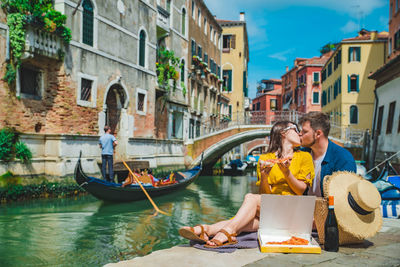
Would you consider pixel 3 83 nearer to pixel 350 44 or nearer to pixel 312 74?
pixel 350 44

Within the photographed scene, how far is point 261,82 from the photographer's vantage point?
4353 cm

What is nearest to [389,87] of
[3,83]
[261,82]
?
[3,83]

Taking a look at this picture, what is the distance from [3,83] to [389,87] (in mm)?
10457

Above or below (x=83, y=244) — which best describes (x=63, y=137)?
above

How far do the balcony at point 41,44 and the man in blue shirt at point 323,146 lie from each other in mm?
6398

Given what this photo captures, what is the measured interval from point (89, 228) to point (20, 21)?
422cm

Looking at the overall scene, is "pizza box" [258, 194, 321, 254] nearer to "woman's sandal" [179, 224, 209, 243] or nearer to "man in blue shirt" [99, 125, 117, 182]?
"woman's sandal" [179, 224, 209, 243]

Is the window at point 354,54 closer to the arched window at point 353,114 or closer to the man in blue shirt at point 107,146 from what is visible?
the arched window at point 353,114

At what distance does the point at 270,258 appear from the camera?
2.17 m

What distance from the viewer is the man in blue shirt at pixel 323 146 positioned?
2.73 metres

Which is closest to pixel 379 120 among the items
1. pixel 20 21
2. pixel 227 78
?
pixel 20 21

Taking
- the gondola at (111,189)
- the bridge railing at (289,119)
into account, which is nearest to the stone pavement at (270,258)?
the gondola at (111,189)

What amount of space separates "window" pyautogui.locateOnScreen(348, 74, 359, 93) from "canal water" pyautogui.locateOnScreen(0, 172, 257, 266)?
510 inches

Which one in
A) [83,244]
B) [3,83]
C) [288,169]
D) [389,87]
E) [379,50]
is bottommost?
[83,244]
